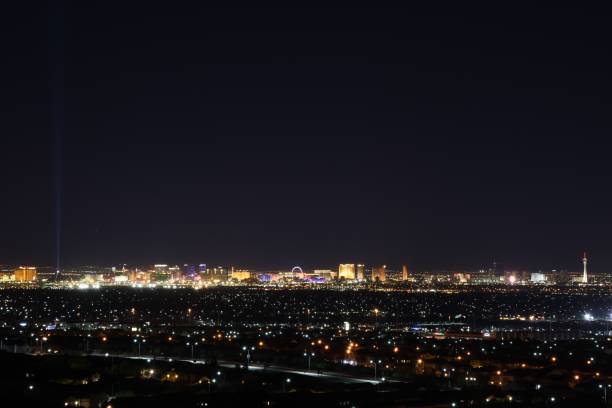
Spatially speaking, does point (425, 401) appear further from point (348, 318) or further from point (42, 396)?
point (348, 318)

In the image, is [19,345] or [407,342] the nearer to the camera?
[19,345]

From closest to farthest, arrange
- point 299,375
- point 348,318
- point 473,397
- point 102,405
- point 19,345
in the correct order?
1. point 102,405
2. point 473,397
3. point 299,375
4. point 19,345
5. point 348,318

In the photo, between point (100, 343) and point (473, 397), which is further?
point (100, 343)

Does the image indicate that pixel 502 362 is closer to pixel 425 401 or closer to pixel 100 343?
pixel 425 401

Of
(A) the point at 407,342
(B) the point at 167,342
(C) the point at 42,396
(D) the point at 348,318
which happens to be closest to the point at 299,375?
(C) the point at 42,396

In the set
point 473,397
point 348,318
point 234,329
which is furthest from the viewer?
point 348,318

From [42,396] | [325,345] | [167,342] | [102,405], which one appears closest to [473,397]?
[102,405]

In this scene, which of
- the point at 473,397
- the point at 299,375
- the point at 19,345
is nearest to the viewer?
the point at 473,397

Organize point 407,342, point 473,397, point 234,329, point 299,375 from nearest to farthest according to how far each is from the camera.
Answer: point 473,397 < point 299,375 < point 407,342 < point 234,329

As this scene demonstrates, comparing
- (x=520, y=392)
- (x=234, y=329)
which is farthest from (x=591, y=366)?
(x=234, y=329)
